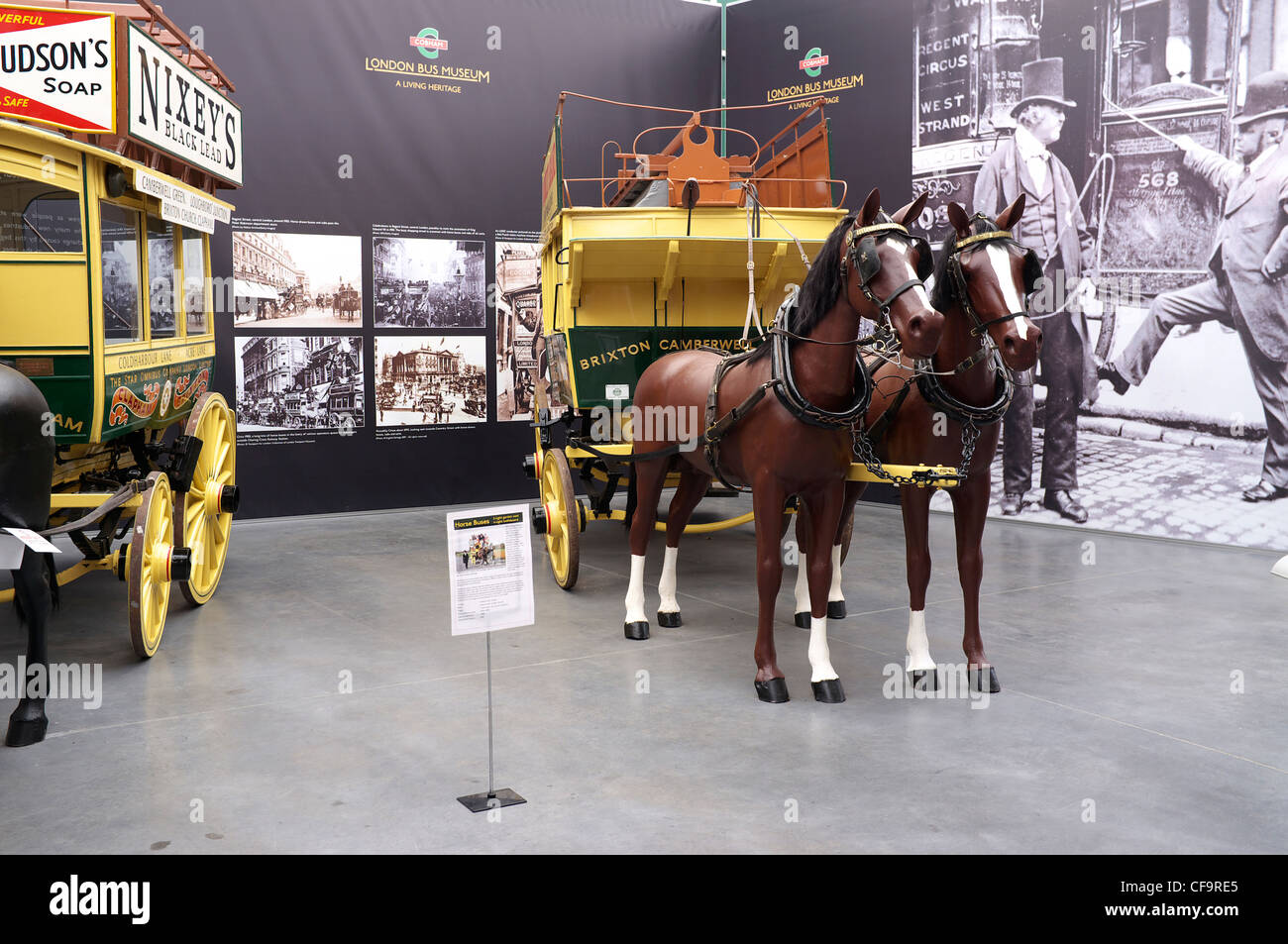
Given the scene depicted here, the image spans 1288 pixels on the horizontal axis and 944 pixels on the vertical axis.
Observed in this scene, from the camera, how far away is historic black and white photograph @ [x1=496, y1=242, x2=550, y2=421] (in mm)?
10151

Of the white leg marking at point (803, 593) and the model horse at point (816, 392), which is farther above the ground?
the model horse at point (816, 392)

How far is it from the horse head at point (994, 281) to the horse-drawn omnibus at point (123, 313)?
11.6 feet

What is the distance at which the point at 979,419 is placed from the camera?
4395mm

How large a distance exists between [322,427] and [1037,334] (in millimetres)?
7000

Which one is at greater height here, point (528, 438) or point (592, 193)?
point (592, 193)

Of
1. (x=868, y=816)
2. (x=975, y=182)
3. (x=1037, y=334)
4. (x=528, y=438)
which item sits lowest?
(x=868, y=816)

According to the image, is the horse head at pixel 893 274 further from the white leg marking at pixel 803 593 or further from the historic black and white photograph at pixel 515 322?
the historic black and white photograph at pixel 515 322

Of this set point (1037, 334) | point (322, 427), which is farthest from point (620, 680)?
point (322, 427)

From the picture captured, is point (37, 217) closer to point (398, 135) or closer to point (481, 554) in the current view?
point (481, 554)

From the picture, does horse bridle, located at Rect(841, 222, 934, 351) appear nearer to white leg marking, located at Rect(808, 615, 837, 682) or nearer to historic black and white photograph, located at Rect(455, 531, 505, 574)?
white leg marking, located at Rect(808, 615, 837, 682)

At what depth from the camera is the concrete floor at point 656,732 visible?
127 inches

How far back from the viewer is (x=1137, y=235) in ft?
27.8

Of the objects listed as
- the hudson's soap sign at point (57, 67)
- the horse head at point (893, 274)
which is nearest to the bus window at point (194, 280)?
the hudson's soap sign at point (57, 67)

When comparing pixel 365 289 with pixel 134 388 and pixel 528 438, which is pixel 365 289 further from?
pixel 134 388
